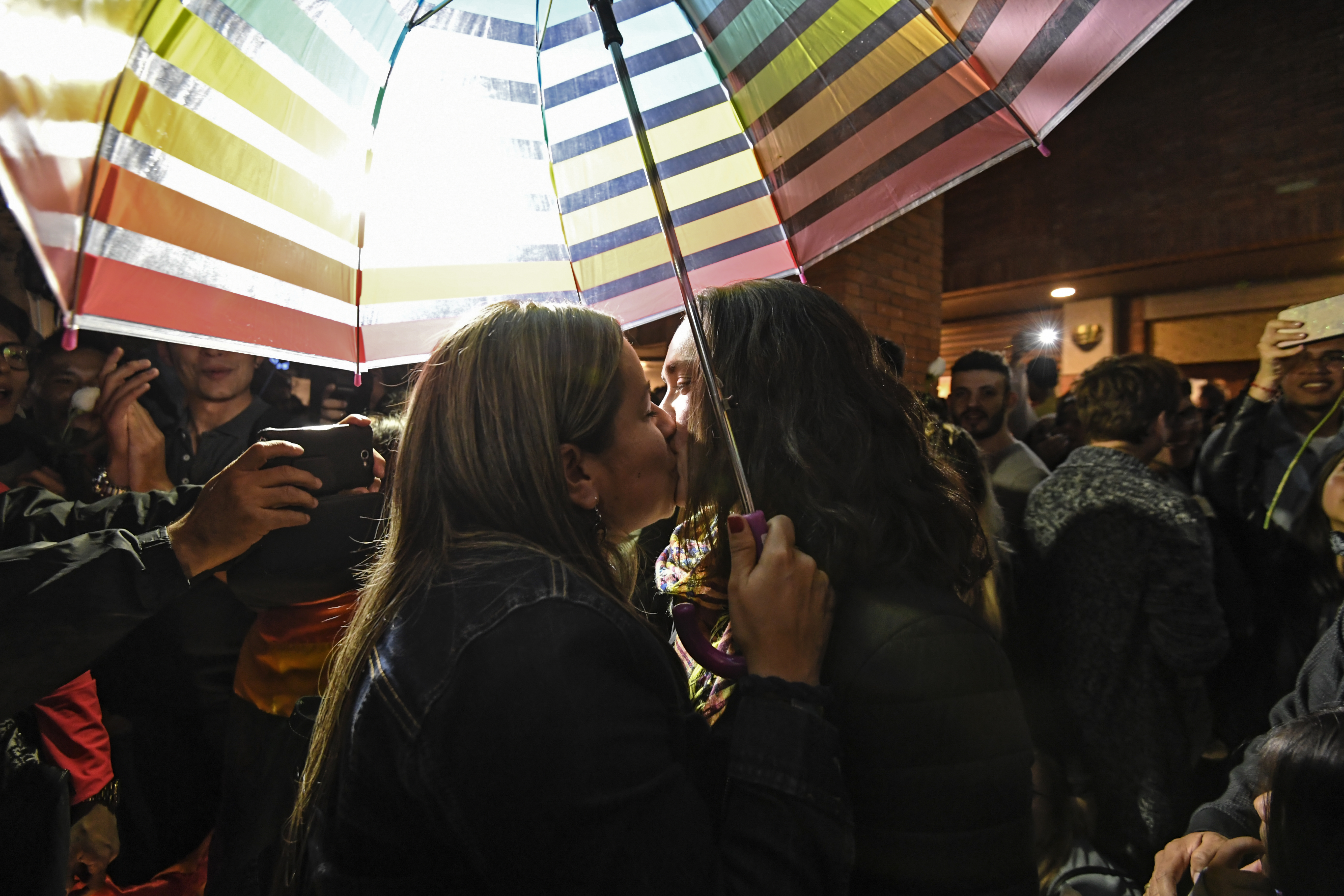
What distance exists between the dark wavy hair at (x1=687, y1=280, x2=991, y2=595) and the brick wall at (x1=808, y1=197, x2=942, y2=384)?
383 centimetres

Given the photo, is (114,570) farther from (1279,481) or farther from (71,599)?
(1279,481)

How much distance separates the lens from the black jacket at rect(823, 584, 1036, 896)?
0.93 metres

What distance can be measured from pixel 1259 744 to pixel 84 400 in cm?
318

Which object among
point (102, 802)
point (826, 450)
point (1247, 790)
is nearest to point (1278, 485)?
point (1247, 790)

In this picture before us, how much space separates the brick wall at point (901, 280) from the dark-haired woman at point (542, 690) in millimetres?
Answer: 4172

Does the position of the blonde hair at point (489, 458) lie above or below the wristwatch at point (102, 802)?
above

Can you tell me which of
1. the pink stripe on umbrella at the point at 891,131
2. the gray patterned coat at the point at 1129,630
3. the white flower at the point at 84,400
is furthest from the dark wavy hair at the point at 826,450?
the white flower at the point at 84,400

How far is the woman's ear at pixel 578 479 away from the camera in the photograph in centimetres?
110

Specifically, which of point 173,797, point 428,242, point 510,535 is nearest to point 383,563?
point 510,535

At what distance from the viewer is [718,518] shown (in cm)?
127

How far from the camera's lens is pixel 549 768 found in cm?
75

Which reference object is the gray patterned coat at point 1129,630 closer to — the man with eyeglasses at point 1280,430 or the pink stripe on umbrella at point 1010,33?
the man with eyeglasses at point 1280,430

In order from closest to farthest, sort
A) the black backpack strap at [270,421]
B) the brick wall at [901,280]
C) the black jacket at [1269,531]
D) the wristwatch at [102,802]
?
the wristwatch at [102,802] < the black backpack strap at [270,421] < the black jacket at [1269,531] < the brick wall at [901,280]

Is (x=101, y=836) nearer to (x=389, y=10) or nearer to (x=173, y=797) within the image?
(x=173, y=797)
